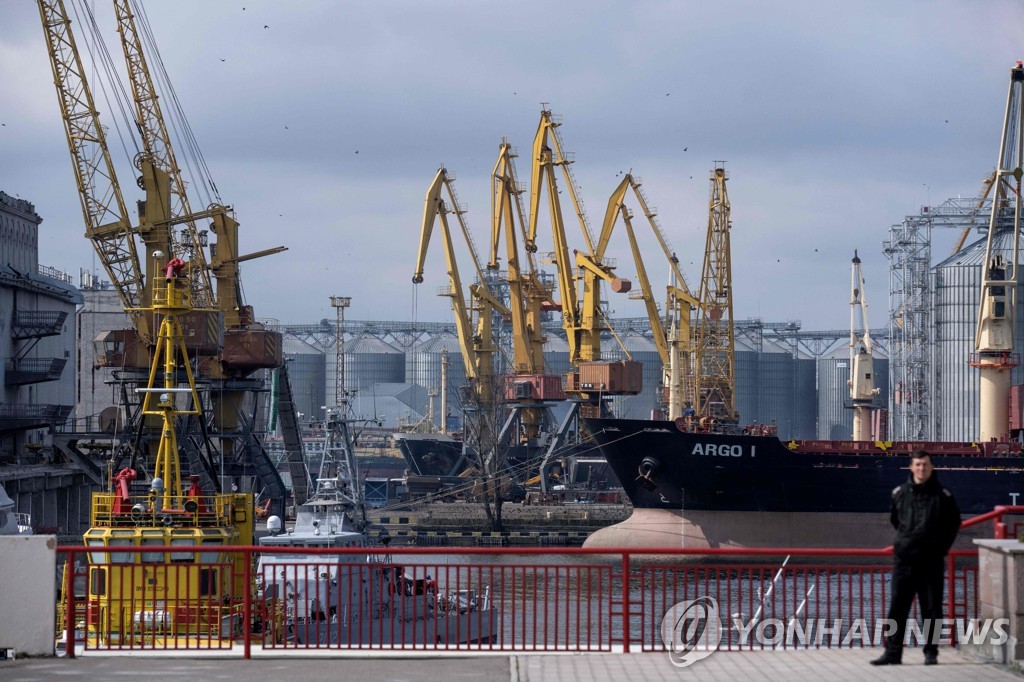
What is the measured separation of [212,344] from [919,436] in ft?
172

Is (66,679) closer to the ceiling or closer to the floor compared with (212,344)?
closer to the floor

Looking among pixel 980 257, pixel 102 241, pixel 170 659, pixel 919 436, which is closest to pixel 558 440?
pixel 919 436

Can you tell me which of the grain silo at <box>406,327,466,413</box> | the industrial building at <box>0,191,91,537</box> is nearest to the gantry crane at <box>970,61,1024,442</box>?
the industrial building at <box>0,191,91,537</box>

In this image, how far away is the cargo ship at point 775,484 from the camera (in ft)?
174

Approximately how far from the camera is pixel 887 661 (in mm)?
12430

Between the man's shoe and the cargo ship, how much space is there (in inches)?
1604

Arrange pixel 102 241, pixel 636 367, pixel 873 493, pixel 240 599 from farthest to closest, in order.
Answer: pixel 636 367
pixel 102 241
pixel 873 493
pixel 240 599

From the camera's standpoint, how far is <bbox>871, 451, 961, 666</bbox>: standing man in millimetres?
11883

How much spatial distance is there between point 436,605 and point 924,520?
193 inches

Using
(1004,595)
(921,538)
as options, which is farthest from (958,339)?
(921,538)

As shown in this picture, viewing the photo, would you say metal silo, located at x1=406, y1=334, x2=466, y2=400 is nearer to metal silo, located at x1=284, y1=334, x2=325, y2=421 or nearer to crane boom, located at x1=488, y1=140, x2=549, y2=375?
metal silo, located at x1=284, y1=334, x2=325, y2=421

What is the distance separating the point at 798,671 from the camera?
41.0 feet

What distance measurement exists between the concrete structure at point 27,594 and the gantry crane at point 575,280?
69233mm

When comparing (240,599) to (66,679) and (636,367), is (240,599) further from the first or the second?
(636,367)
